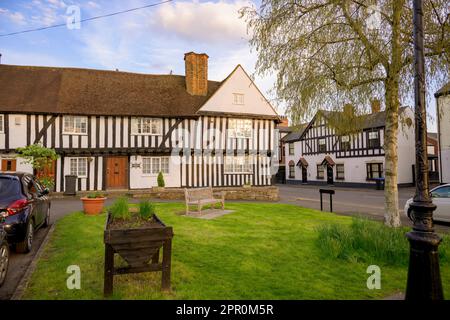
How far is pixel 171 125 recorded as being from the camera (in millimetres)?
20953

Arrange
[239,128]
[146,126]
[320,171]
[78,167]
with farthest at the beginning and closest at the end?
[320,171] < [239,128] < [146,126] < [78,167]

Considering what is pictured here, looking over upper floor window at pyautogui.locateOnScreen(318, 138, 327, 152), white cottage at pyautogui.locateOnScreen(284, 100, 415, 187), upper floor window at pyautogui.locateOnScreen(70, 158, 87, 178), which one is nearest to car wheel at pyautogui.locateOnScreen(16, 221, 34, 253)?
upper floor window at pyautogui.locateOnScreen(70, 158, 87, 178)

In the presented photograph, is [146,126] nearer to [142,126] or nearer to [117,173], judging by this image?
[142,126]

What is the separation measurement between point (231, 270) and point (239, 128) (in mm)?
17253

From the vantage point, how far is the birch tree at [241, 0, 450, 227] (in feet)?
28.3

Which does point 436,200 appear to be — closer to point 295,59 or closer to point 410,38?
point 410,38

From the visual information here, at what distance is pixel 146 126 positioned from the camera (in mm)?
20641

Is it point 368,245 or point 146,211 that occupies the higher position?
point 146,211

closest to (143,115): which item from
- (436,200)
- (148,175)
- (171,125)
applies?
(171,125)

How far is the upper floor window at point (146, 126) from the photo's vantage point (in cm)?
2033

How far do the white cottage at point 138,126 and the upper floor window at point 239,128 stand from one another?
0.24ft

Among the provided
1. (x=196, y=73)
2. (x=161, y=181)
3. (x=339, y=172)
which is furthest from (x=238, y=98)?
(x=339, y=172)

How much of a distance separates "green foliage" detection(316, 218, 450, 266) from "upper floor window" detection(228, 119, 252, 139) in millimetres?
15184

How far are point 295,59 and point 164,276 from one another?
24.5ft
